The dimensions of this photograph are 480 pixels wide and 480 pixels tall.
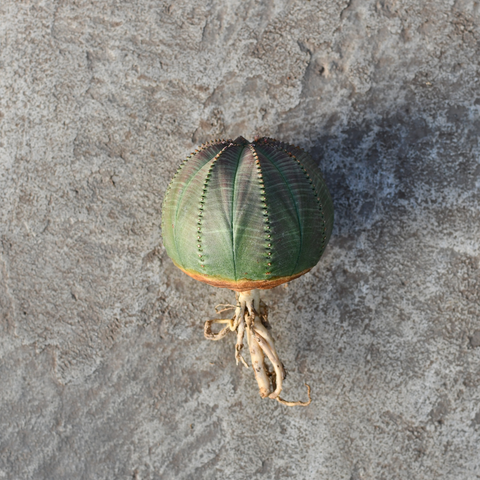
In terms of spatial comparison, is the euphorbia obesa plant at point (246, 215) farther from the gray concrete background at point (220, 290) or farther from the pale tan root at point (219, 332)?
the gray concrete background at point (220, 290)

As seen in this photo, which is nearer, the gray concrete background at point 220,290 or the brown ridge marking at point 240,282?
the brown ridge marking at point 240,282

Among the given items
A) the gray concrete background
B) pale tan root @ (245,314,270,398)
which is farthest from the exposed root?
the gray concrete background

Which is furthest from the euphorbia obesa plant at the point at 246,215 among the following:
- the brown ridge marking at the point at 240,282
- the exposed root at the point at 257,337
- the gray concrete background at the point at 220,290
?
the gray concrete background at the point at 220,290

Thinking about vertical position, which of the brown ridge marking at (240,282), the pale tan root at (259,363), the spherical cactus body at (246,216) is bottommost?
the pale tan root at (259,363)

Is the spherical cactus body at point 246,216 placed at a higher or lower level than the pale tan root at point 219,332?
higher

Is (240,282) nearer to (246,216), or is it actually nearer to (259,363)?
(246,216)

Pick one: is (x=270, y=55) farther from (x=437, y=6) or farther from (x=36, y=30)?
(x=36, y=30)

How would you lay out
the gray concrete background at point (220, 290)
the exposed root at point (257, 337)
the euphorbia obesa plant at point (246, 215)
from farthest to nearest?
the gray concrete background at point (220, 290), the exposed root at point (257, 337), the euphorbia obesa plant at point (246, 215)

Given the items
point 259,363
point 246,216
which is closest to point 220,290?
point 259,363
